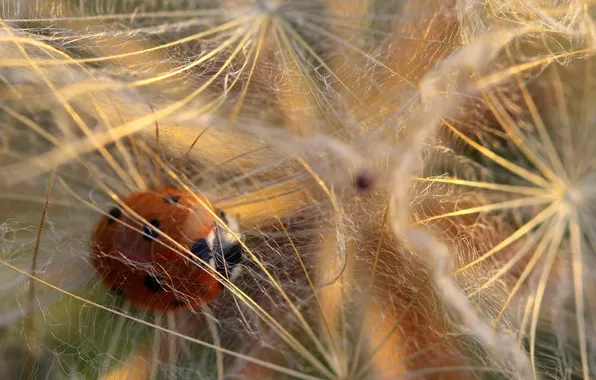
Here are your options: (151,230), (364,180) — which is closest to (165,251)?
(151,230)

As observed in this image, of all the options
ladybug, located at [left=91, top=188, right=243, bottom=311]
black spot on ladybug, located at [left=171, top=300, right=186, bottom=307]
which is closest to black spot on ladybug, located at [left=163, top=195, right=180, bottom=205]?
ladybug, located at [left=91, top=188, right=243, bottom=311]

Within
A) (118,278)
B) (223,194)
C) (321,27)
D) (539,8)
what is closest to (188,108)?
(223,194)

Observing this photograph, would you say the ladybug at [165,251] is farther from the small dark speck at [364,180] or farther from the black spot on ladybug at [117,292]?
the small dark speck at [364,180]

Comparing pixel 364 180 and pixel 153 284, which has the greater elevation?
pixel 364 180

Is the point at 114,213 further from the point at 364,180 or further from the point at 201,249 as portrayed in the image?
the point at 364,180

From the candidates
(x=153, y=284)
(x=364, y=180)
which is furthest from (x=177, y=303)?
(x=364, y=180)

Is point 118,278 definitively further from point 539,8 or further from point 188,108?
point 539,8

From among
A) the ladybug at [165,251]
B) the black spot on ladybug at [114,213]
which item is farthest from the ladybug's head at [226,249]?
the black spot on ladybug at [114,213]

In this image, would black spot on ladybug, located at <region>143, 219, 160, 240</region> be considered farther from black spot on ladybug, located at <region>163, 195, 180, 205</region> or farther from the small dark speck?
the small dark speck
